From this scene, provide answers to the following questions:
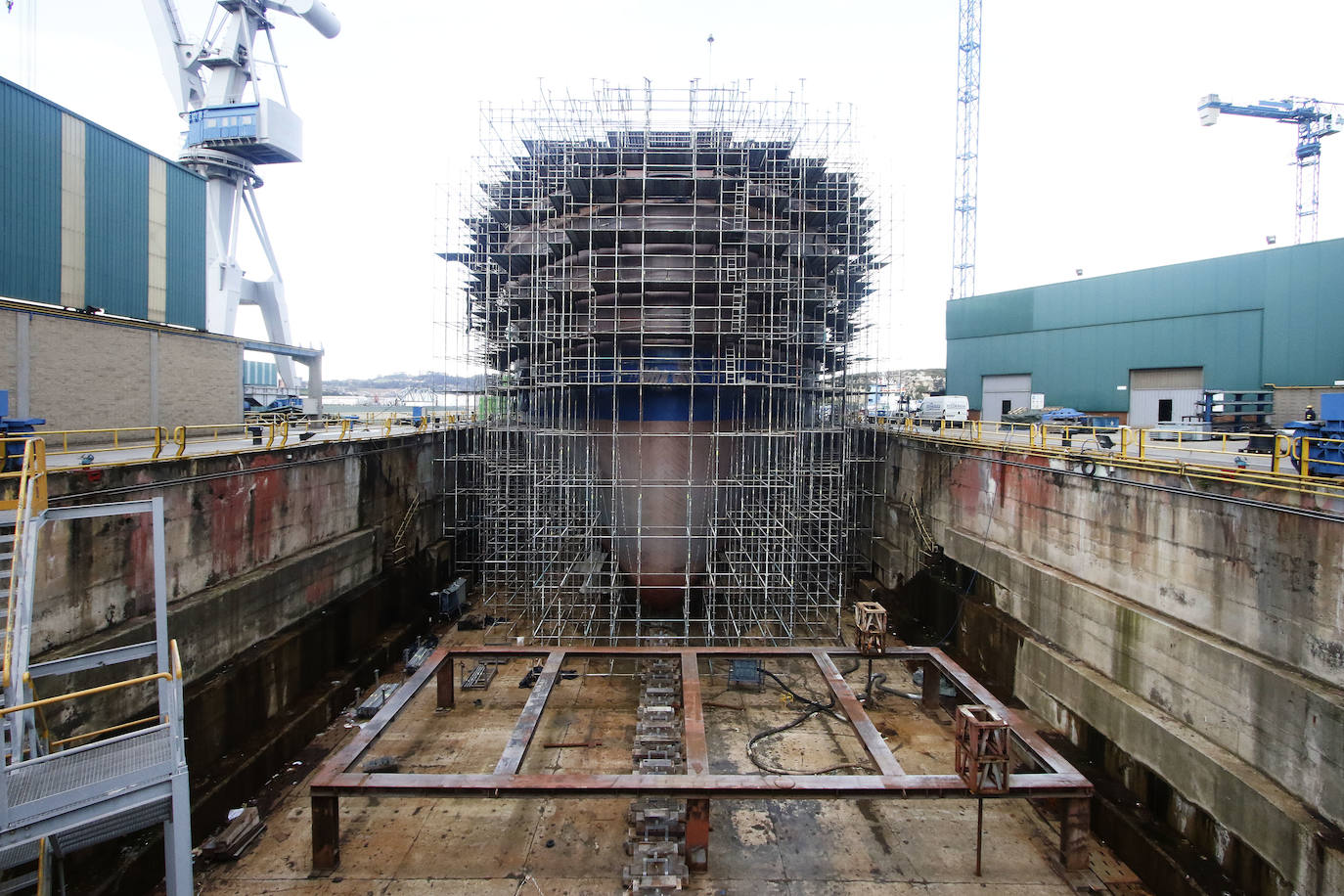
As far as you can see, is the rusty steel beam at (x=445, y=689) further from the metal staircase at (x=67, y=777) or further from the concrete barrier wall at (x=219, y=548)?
the metal staircase at (x=67, y=777)

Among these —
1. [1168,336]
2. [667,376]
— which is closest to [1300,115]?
[1168,336]

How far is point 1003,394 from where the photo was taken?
40.0m

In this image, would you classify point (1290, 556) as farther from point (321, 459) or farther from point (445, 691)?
point (321, 459)

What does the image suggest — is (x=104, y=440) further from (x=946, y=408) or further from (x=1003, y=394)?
(x=1003, y=394)

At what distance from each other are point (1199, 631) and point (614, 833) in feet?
32.6

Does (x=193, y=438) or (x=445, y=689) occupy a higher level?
(x=193, y=438)

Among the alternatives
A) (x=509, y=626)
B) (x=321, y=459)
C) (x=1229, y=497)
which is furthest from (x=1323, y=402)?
(x=321, y=459)

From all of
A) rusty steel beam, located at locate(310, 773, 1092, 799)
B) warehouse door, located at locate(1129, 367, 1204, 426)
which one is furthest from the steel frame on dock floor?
warehouse door, located at locate(1129, 367, 1204, 426)

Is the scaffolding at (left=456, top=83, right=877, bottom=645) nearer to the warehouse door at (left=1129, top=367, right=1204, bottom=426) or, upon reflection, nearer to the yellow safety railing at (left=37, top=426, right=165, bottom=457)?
the yellow safety railing at (left=37, top=426, right=165, bottom=457)

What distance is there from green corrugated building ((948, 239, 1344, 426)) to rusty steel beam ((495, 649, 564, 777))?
92.3ft

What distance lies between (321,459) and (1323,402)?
20.2m

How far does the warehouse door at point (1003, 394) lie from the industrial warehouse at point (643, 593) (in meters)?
9.13

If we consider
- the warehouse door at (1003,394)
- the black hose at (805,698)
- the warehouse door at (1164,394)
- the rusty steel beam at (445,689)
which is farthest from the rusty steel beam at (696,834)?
the warehouse door at (1003,394)

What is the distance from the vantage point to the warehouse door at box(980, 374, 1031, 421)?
3841 centimetres
